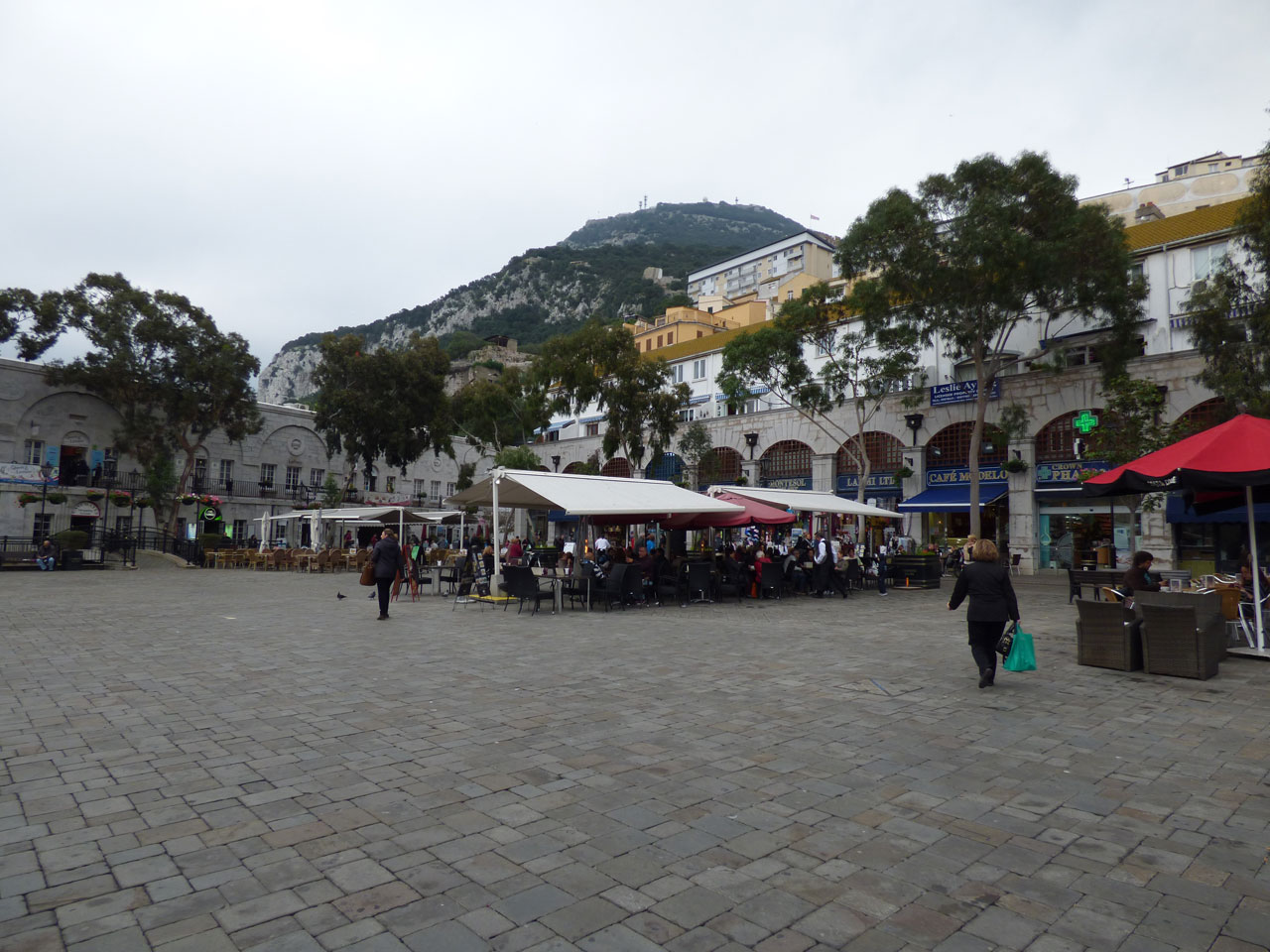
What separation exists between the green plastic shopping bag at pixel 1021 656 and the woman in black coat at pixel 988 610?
0.68ft

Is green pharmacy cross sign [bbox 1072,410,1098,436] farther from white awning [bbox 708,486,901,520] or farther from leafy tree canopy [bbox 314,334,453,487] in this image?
leafy tree canopy [bbox 314,334,453,487]

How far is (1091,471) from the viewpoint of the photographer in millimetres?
25281

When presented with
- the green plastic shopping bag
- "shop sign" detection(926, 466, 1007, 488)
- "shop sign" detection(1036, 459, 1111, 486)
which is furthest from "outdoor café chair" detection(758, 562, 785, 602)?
"shop sign" detection(926, 466, 1007, 488)

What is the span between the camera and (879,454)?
1268 inches

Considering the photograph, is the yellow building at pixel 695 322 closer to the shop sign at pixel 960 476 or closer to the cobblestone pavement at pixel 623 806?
the shop sign at pixel 960 476

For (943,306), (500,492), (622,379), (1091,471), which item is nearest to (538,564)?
(622,379)

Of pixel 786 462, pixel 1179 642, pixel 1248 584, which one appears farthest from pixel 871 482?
pixel 1179 642

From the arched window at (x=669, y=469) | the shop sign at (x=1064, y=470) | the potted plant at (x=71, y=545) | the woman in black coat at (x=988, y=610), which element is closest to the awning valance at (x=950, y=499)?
the shop sign at (x=1064, y=470)

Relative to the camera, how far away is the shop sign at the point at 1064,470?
25.5m

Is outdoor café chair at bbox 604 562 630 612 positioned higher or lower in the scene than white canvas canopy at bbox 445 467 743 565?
lower

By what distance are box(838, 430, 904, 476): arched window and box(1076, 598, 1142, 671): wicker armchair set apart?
927 inches

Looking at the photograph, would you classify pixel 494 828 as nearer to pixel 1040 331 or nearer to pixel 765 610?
pixel 765 610

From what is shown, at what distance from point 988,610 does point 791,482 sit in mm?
27973

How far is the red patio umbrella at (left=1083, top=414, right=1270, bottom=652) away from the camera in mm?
7879
